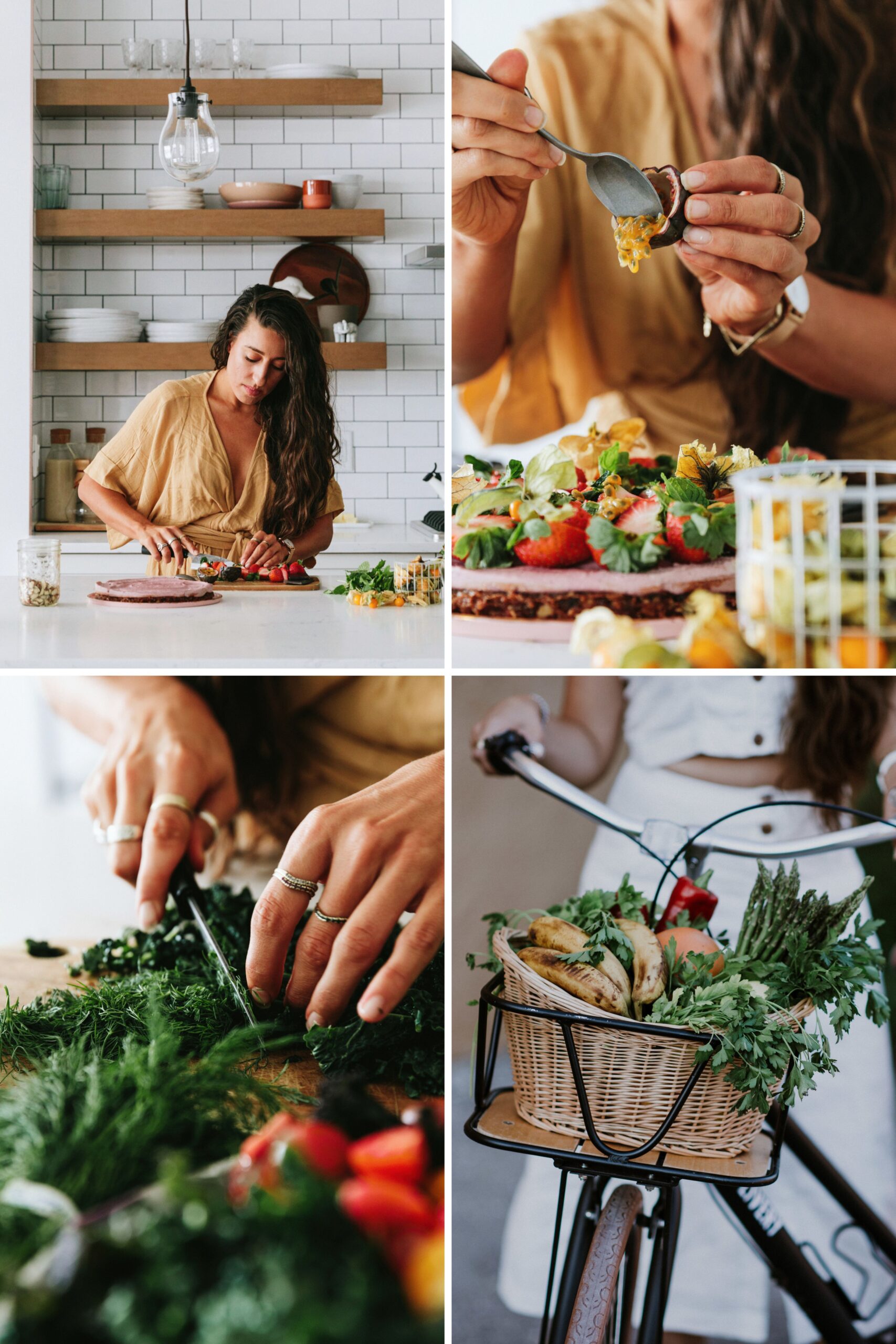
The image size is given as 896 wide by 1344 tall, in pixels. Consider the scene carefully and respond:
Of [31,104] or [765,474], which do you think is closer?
[765,474]

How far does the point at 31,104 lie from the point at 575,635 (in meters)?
2.75

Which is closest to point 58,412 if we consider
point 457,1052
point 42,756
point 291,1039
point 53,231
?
point 53,231

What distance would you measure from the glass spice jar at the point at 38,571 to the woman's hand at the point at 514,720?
0.58 metres

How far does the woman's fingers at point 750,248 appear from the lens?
1297 millimetres

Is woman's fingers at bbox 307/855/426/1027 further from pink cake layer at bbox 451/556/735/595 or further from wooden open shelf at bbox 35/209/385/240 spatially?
wooden open shelf at bbox 35/209/385/240

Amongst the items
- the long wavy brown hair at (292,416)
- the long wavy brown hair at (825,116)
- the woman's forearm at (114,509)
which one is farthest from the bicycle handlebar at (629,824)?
the long wavy brown hair at (292,416)

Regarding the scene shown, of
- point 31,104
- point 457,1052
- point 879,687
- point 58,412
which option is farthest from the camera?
point 58,412

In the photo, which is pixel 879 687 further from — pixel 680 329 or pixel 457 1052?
pixel 457 1052

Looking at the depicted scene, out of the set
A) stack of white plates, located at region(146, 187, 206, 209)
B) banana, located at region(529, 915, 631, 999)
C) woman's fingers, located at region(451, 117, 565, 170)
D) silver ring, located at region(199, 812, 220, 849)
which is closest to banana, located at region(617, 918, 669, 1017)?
banana, located at region(529, 915, 631, 999)

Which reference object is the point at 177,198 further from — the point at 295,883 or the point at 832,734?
the point at 295,883

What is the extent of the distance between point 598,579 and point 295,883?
458mm

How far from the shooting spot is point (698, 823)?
181cm

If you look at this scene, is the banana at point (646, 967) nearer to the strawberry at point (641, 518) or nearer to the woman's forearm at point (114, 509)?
the strawberry at point (641, 518)

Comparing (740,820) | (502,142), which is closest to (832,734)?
(740,820)
